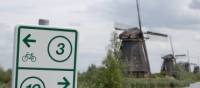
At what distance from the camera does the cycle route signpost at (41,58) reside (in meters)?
2.55

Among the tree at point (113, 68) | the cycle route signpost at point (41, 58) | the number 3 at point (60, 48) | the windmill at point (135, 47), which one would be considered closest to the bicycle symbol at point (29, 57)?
the cycle route signpost at point (41, 58)

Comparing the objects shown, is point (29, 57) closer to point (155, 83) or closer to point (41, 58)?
point (41, 58)

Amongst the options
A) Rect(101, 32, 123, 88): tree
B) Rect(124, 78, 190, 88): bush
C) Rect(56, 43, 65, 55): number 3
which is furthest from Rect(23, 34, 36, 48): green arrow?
Rect(124, 78, 190, 88): bush

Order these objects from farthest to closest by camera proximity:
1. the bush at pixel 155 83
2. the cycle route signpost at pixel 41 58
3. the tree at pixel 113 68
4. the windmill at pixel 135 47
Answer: the windmill at pixel 135 47 < the bush at pixel 155 83 < the tree at pixel 113 68 < the cycle route signpost at pixel 41 58

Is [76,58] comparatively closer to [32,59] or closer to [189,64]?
[32,59]

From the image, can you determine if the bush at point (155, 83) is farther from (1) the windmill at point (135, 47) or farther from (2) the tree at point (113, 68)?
(2) the tree at point (113, 68)

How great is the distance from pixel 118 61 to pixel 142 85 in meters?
14.8

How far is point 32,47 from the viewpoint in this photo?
2.54 m

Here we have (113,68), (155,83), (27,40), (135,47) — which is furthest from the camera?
(155,83)

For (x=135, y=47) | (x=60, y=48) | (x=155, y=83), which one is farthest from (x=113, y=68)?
(x=60, y=48)

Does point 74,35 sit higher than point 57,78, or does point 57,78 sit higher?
point 74,35

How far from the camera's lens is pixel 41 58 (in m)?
2.56

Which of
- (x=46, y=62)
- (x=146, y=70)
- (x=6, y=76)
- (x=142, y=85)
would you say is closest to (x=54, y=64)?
(x=46, y=62)

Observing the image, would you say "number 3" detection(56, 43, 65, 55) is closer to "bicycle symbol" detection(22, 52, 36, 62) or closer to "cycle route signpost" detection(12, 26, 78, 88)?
"cycle route signpost" detection(12, 26, 78, 88)
